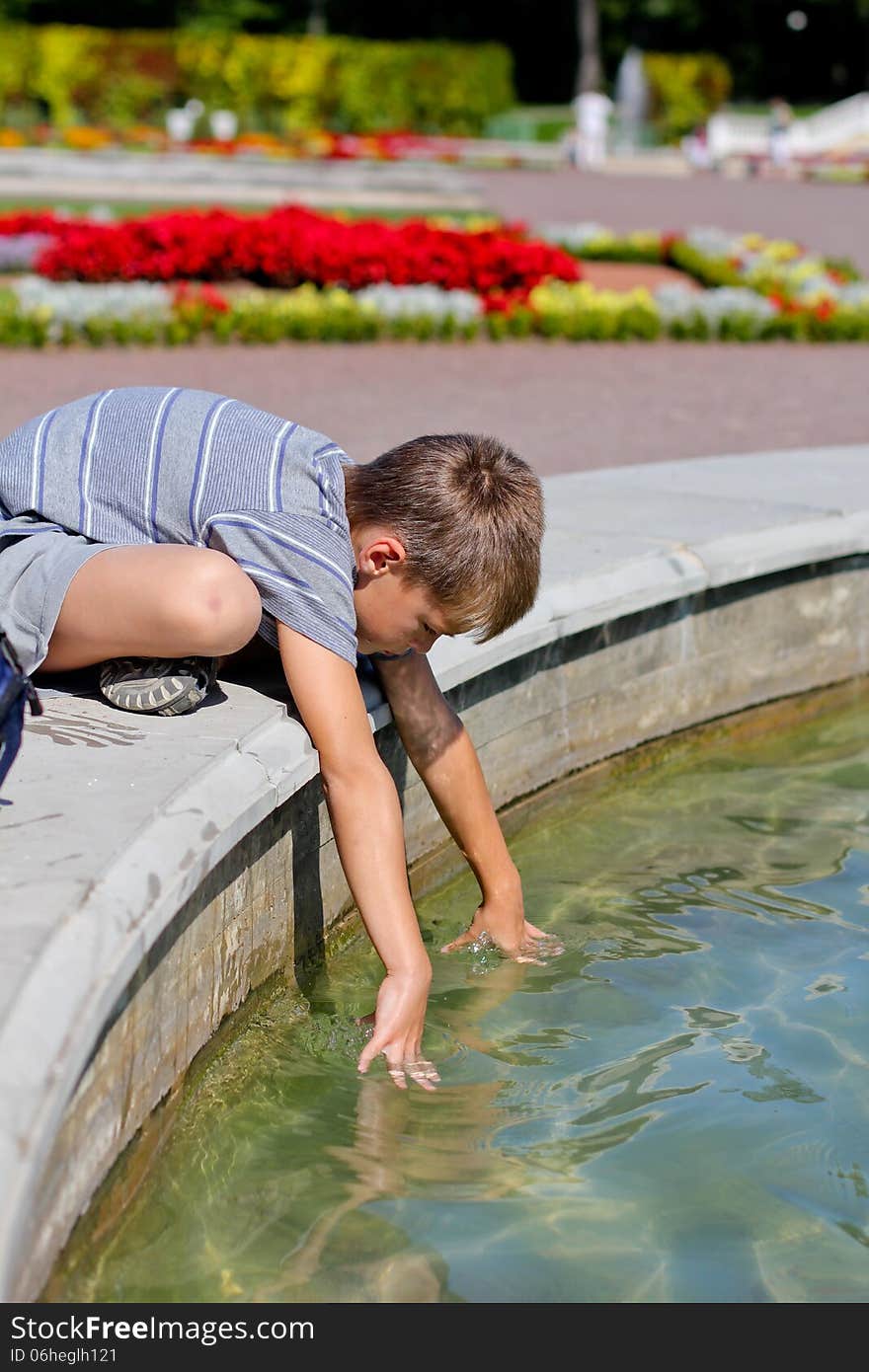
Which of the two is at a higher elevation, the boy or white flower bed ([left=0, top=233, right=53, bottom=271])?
the boy

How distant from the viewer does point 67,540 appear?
267cm

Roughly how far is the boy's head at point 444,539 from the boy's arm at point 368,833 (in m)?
0.14

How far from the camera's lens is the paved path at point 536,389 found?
6.48 m

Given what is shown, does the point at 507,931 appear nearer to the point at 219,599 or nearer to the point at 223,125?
the point at 219,599

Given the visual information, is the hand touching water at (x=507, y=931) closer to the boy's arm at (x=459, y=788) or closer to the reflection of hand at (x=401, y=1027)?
the boy's arm at (x=459, y=788)

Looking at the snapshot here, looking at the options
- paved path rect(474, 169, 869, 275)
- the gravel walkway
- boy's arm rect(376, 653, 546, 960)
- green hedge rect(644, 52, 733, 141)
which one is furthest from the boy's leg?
green hedge rect(644, 52, 733, 141)

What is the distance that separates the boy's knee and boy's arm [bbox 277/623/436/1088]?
0.06 meters

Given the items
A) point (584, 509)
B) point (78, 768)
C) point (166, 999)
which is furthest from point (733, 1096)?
point (584, 509)

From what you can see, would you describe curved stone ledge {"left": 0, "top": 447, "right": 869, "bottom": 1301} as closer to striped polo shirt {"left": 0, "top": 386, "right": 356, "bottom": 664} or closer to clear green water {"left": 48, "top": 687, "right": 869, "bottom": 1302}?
clear green water {"left": 48, "top": 687, "right": 869, "bottom": 1302}

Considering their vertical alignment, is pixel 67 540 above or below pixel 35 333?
above

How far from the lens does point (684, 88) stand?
3831cm

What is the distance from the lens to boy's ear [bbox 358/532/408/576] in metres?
2.48
